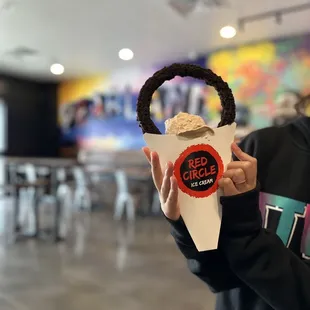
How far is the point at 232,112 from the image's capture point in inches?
27.6

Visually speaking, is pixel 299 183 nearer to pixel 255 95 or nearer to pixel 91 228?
pixel 91 228

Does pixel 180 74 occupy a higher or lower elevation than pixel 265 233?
higher

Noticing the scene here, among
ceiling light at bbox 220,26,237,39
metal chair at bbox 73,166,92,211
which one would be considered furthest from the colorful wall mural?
metal chair at bbox 73,166,92,211

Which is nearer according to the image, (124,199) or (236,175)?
(236,175)

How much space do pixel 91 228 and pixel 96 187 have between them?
2.87m

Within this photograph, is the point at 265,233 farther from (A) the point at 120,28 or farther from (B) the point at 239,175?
(A) the point at 120,28

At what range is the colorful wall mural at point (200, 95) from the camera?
671cm

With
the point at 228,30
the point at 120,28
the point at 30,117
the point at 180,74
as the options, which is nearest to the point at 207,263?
the point at 180,74

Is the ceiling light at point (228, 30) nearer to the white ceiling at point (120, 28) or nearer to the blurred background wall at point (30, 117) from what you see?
the white ceiling at point (120, 28)

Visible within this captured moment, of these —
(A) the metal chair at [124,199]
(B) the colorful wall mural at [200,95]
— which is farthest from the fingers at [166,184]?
(A) the metal chair at [124,199]

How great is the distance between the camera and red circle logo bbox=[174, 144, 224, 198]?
672 millimetres

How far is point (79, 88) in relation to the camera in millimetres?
10344

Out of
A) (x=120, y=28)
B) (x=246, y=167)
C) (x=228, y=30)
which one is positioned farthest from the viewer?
(x=120, y=28)

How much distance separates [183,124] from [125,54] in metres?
7.39
